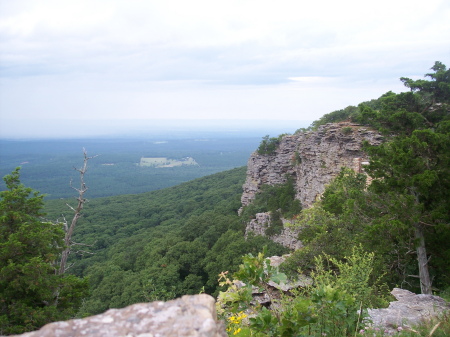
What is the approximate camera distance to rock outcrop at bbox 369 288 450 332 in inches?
173

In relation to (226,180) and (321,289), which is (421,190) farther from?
(226,180)

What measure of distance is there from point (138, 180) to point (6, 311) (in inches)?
4849

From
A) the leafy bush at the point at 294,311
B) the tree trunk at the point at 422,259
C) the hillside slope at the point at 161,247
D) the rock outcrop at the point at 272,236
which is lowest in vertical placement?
the hillside slope at the point at 161,247

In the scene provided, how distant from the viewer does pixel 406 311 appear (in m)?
5.41

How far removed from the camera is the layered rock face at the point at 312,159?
2058 cm

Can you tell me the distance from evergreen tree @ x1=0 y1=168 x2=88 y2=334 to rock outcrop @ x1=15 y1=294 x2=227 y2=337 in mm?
7403

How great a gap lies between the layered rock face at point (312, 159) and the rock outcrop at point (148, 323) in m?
17.0

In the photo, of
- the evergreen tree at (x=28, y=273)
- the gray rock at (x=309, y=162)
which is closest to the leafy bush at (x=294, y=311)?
the evergreen tree at (x=28, y=273)

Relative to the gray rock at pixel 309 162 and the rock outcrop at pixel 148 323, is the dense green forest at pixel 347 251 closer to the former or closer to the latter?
the rock outcrop at pixel 148 323

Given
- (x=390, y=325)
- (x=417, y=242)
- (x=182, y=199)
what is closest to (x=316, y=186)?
(x=417, y=242)

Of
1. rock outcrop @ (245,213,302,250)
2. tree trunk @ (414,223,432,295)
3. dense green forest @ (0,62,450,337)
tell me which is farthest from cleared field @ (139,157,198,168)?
tree trunk @ (414,223,432,295)

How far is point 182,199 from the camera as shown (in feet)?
196

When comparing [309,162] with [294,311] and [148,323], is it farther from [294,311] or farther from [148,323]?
[148,323]

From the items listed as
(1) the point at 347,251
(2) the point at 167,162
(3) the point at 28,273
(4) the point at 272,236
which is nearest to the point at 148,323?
(3) the point at 28,273
